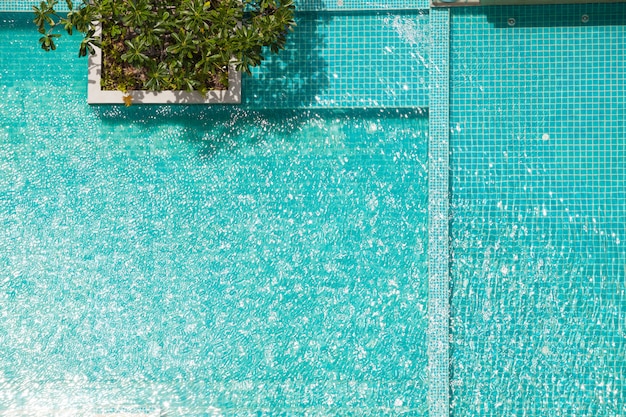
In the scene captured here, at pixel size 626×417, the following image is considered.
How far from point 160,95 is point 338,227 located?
1.33 meters

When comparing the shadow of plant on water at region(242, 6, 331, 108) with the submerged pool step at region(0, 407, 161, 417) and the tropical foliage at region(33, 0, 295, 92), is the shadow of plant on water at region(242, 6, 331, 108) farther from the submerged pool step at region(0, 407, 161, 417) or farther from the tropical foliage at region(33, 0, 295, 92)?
the submerged pool step at region(0, 407, 161, 417)

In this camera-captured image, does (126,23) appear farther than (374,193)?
No

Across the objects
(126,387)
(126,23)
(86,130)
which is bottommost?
(126,387)

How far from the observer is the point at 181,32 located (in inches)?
167

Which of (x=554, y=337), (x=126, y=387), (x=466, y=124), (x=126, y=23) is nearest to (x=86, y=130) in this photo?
(x=126, y=23)

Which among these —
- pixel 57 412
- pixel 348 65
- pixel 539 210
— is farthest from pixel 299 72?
pixel 57 412

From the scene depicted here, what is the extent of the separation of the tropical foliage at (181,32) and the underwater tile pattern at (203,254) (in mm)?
330

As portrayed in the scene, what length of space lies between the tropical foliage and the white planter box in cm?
6

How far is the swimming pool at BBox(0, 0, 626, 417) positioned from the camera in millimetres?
4414

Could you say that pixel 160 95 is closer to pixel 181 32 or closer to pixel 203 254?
pixel 181 32

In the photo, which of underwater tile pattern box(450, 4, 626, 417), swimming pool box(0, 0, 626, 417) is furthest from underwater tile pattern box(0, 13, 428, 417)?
underwater tile pattern box(450, 4, 626, 417)

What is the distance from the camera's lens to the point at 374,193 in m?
4.55

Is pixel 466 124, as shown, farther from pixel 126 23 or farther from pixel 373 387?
pixel 126 23

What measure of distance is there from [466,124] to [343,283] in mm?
1194
